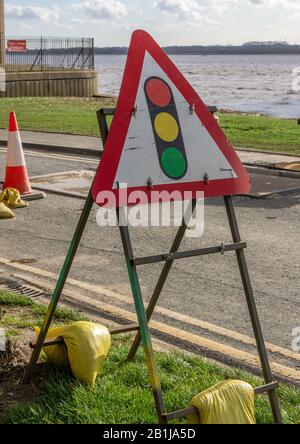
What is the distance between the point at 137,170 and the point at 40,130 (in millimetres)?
15868

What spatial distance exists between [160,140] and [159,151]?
2.1 inches

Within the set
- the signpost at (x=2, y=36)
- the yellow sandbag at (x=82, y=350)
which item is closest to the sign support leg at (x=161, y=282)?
the yellow sandbag at (x=82, y=350)

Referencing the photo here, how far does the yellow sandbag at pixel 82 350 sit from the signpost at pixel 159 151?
0.58 m

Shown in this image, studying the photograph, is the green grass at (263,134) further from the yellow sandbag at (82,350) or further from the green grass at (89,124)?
the yellow sandbag at (82,350)

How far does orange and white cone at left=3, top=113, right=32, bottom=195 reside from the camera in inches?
432

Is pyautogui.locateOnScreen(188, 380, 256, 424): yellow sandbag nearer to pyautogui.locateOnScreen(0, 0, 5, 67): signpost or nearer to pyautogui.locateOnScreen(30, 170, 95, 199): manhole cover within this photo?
pyautogui.locateOnScreen(30, 170, 95, 199): manhole cover

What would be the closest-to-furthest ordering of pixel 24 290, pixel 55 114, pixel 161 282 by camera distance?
pixel 161 282
pixel 24 290
pixel 55 114

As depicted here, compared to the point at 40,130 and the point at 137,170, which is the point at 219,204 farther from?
the point at 40,130

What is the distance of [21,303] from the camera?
602 centimetres

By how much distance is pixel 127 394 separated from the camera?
4.23 meters

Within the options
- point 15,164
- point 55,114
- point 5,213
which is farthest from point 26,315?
point 55,114

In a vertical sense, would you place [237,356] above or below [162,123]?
below

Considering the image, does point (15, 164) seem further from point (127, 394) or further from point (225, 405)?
point (225, 405)
